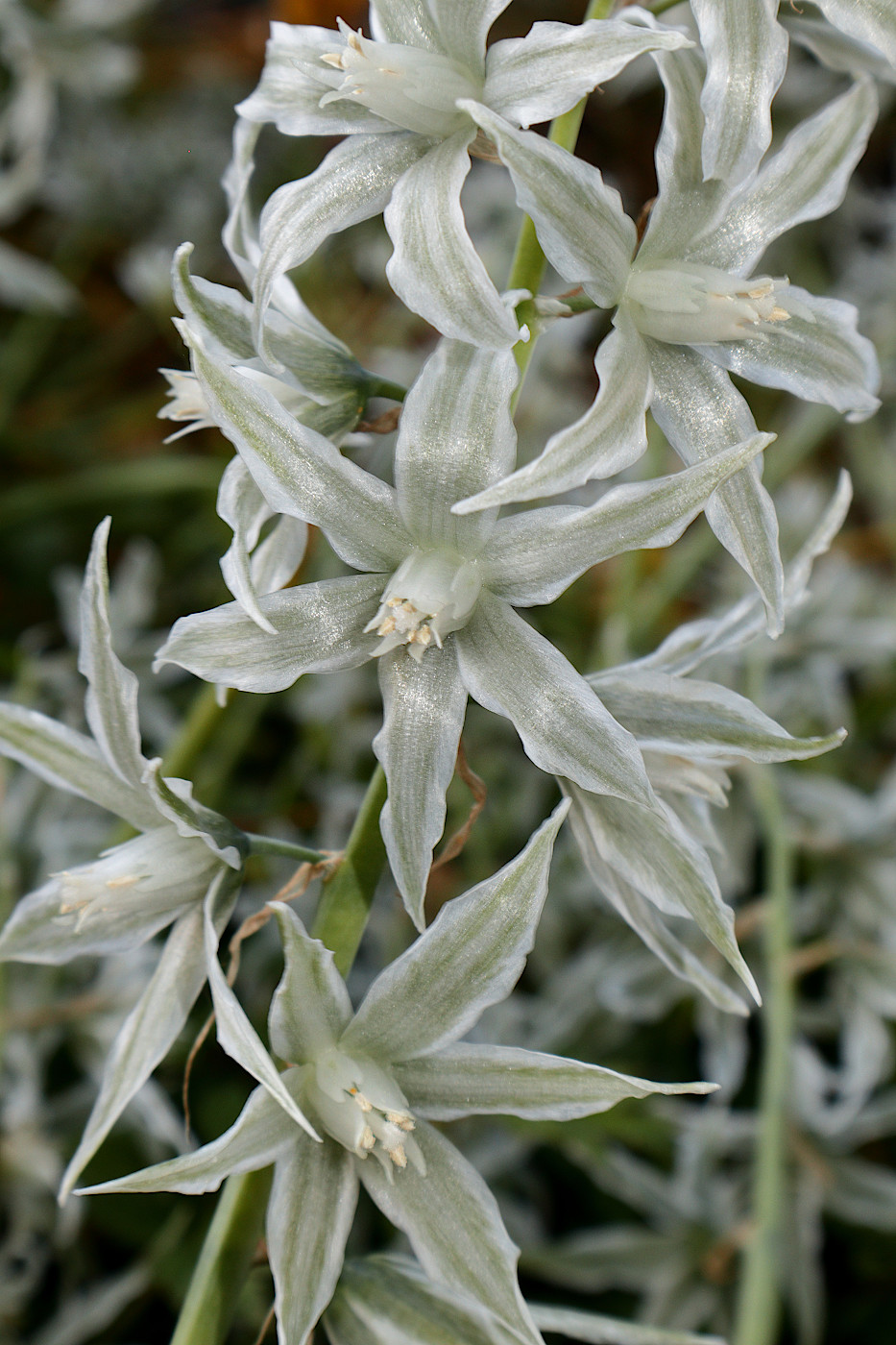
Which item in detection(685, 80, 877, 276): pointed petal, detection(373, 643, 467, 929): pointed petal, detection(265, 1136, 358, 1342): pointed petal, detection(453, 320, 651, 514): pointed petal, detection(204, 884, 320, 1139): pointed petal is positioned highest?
detection(685, 80, 877, 276): pointed petal

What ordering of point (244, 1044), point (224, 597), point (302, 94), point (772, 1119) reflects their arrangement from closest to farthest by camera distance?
point (244, 1044) < point (302, 94) < point (772, 1119) < point (224, 597)

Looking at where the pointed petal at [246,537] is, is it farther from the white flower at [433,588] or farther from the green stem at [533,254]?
the green stem at [533,254]

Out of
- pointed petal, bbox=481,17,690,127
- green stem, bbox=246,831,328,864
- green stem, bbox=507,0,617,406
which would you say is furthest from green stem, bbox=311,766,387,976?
pointed petal, bbox=481,17,690,127

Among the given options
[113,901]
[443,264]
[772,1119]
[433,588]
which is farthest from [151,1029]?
[772,1119]

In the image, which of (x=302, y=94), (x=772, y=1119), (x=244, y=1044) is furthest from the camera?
(x=772, y=1119)

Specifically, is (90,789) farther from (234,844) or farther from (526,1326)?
(526,1326)

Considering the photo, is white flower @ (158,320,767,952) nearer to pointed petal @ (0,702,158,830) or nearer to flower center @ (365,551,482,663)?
flower center @ (365,551,482,663)

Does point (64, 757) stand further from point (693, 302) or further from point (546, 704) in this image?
point (693, 302)
